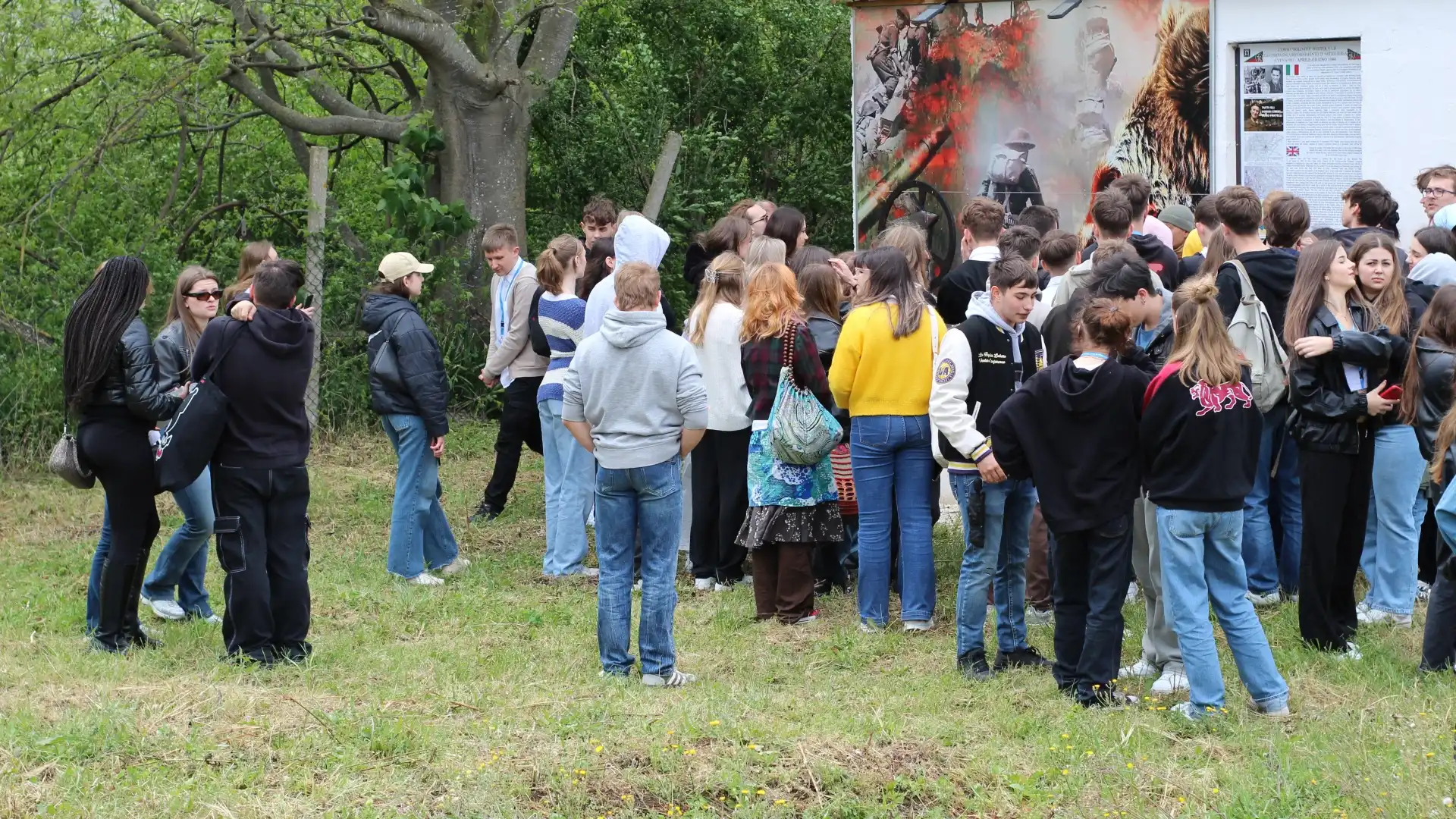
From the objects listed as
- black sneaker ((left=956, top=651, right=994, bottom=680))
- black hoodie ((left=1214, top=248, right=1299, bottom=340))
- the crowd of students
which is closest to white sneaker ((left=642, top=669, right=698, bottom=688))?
the crowd of students

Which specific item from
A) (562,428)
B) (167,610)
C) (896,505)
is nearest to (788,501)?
(896,505)

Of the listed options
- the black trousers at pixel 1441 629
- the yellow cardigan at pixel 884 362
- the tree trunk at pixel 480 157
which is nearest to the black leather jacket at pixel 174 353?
the yellow cardigan at pixel 884 362

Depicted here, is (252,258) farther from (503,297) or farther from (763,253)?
(763,253)

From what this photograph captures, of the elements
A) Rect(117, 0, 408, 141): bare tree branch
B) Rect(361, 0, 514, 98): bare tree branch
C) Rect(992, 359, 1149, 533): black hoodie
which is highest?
Rect(361, 0, 514, 98): bare tree branch

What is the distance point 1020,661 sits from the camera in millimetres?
6613

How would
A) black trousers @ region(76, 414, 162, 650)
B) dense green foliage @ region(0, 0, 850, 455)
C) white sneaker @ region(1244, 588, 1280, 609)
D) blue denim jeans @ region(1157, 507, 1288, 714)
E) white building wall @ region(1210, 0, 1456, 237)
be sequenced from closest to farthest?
blue denim jeans @ region(1157, 507, 1288, 714), black trousers @ region(76, 414, 162, 650), white sneaker @ region(1244, 588, 1280, 609), white building wall @ region(1210, 0, 1456, 237), dense green foliage @ region(0, 0, 850, 455)

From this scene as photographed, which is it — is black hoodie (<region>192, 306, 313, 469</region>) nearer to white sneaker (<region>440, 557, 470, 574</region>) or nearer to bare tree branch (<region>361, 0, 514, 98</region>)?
white sneaker (<region>440, 557, 470, 574</region>)

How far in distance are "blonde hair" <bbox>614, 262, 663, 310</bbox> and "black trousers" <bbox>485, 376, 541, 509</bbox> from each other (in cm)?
351

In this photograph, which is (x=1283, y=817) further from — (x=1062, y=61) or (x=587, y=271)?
(x=1062, y=61)

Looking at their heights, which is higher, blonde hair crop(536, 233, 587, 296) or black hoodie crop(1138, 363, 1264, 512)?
blonde hair crop(536, 233, 587, 296)

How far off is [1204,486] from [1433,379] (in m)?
1.30

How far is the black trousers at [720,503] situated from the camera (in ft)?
26.6

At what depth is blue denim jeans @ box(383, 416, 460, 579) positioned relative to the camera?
834 cm

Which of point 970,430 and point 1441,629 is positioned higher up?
point 970,430
